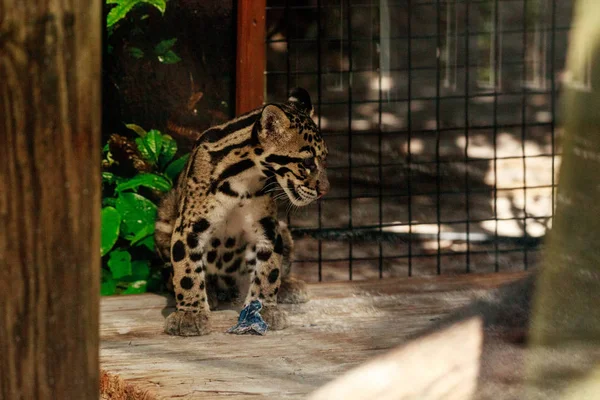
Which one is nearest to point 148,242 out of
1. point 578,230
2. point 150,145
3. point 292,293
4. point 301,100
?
point 150,145

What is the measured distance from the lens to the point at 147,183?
18.7 ft

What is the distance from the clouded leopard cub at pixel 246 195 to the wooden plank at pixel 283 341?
0.54 feet

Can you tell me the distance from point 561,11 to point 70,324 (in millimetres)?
9341

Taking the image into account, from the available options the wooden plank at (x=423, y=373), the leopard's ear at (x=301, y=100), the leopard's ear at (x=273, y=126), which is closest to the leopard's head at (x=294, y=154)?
the leopard's ear at (x=273, y=126)

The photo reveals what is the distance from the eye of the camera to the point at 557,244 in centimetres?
359

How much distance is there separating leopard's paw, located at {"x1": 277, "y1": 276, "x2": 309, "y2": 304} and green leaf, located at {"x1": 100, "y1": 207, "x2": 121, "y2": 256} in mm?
1005

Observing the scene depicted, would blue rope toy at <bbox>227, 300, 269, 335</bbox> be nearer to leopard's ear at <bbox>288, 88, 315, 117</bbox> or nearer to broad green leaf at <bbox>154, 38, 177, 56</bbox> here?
leopard's ear at <bbox>288, 88, 315, 117</bbox>

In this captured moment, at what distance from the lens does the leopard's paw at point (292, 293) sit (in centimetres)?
539

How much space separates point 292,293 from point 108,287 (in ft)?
3.65

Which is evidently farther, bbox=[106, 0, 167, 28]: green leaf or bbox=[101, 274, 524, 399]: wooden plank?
bbox=[106, 0, 167, 28]: green leaf

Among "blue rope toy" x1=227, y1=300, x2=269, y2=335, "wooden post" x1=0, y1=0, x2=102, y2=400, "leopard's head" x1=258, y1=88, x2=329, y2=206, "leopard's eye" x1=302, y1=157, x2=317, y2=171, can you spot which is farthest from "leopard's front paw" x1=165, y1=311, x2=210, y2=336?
"wooden post" x1=0, y1=0, x2=102, y2=400

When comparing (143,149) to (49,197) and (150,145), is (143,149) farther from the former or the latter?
(49,197)

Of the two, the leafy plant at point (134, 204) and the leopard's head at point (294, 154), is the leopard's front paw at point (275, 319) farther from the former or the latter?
the leafy plant at point (134, 204)

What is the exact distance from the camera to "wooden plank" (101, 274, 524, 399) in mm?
4180
